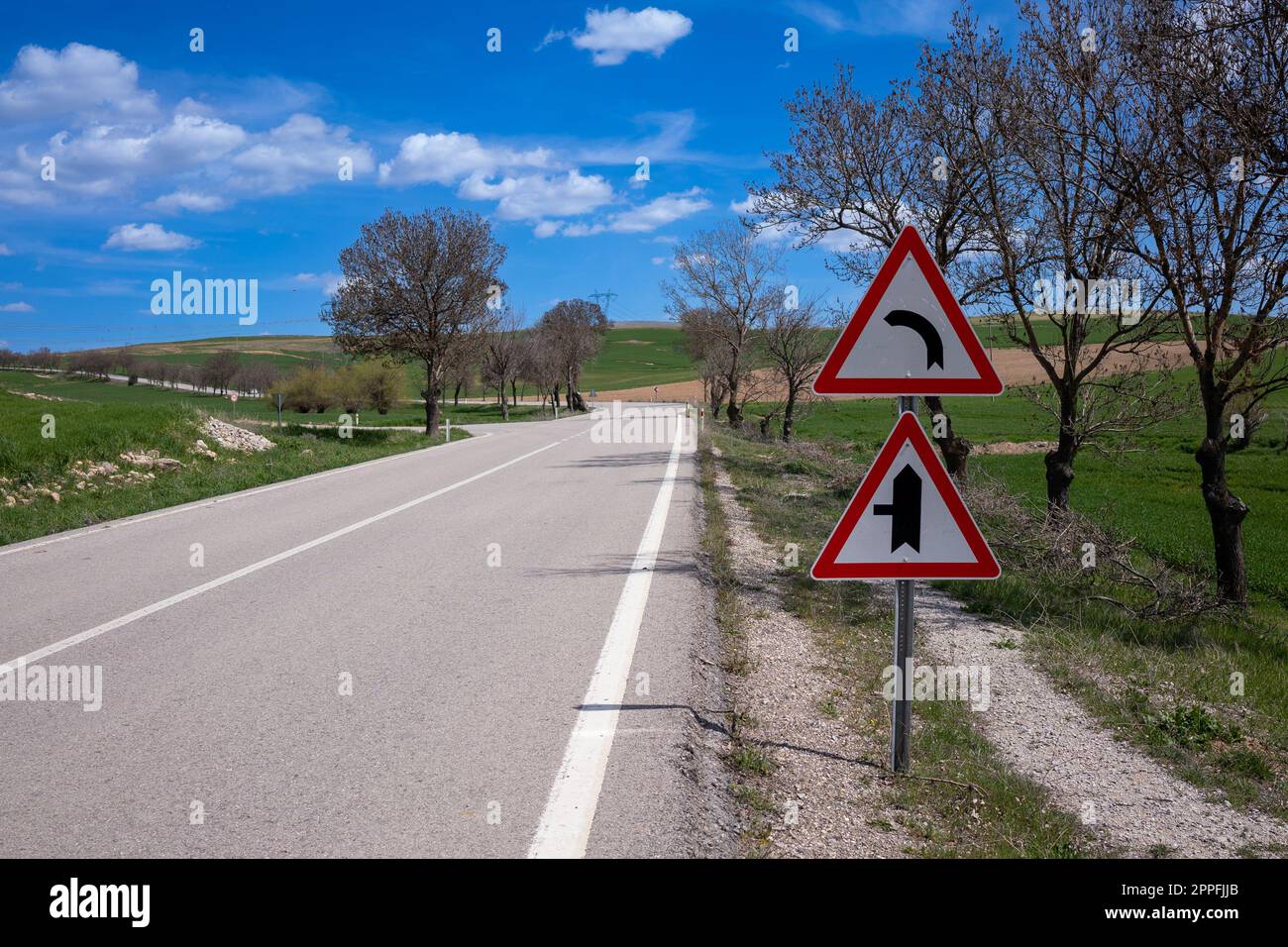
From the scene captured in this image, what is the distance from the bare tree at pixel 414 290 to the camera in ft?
107

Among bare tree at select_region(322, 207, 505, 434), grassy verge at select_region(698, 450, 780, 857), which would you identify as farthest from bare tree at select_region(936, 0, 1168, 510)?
bare tree at select_region(322, 207, 505, 434)

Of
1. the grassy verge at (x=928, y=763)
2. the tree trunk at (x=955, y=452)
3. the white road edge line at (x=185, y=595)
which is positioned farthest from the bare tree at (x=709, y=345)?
the grassy verge at (x=928, y=763)

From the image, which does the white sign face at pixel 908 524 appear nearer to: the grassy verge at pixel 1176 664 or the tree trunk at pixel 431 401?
the grassy verge at pixel 1176 664

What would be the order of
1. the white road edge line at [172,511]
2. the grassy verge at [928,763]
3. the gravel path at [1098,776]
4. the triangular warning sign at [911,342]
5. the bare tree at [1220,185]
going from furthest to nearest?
the white road edge line at [172,511]
the bare tree at [1220,185]
the triangular warning sign at [911,342]
the gravel path at [1098,776]
the grassy verge at [928,763]

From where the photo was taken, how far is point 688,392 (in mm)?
98875

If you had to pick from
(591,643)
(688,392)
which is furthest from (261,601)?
(688,392)

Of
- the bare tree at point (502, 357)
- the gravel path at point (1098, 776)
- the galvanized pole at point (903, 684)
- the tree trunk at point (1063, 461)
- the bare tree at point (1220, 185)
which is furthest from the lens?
the bare tree at point (502, 357)

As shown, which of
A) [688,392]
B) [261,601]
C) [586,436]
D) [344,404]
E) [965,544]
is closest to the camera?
[965,544]

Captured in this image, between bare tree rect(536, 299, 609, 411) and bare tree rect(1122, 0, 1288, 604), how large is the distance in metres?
63.5

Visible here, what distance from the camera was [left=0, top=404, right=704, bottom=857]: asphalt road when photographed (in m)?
3.31

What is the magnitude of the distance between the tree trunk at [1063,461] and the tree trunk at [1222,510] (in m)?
2.63
